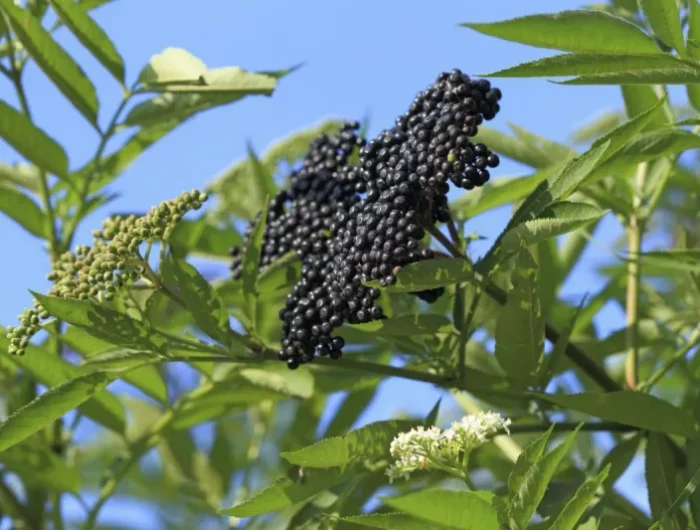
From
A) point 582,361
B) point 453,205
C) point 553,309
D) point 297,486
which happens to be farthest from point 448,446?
point 553,309

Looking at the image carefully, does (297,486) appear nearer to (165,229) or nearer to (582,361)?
(165,229)

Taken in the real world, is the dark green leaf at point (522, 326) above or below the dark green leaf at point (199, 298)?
below

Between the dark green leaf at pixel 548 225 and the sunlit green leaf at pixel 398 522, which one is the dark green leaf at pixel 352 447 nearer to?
the sunlit green leaf at pixel 398 522

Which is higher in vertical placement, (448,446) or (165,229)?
(165,229)

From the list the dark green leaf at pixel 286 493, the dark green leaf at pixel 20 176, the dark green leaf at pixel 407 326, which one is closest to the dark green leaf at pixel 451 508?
the dark green leaf at pixel 286 493

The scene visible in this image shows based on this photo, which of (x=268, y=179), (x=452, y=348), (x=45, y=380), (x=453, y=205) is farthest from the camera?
(x=268, y=179)

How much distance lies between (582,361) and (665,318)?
90cm

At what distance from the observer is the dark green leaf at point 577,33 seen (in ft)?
6.26

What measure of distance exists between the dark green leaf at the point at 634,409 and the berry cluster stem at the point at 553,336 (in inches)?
10.2

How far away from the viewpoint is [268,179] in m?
2.96

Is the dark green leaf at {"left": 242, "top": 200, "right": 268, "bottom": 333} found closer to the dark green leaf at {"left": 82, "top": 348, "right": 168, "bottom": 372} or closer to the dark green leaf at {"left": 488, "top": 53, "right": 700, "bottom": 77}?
the dark green leaf at {"left": 82, "top": 348, "right": 168, "bottom": 372}

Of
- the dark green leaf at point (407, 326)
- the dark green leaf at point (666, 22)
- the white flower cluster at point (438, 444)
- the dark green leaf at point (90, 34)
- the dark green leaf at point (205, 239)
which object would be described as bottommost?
the white flower cluster at point (438, 444)

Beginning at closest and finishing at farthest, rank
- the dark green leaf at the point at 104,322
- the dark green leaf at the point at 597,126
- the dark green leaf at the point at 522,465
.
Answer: the dark green leaf at the point at 522,465 < the dark green leaf at the point at 104,322 < the dark green leaf at the point at 597,126

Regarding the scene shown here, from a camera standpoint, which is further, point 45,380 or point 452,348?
point 45,380
